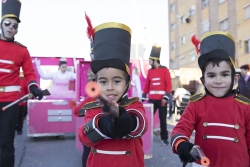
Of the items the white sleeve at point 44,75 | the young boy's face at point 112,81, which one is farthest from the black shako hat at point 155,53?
the young boy's face at point 112,81

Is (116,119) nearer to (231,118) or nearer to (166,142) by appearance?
(231,118)

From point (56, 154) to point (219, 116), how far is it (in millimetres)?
3937

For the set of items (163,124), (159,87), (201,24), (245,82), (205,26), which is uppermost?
(201,24)

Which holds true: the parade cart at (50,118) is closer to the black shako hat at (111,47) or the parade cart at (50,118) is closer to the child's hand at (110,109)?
the black shako hat at (111,47)

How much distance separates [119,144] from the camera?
2.09 metres

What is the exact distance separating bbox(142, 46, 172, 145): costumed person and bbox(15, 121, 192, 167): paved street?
0.61m

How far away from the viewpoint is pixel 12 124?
3602mm

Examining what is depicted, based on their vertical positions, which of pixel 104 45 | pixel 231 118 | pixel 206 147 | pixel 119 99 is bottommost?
pixel 206 147

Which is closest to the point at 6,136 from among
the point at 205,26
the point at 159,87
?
the point at 159,87

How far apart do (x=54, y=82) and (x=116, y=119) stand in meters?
6.49

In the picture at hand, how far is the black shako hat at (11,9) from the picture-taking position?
151 inches

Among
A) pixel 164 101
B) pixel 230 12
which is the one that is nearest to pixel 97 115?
pixel 164 101

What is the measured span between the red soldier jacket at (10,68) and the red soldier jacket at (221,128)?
2.16m

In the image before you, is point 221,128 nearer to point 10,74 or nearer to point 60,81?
point 10,74
